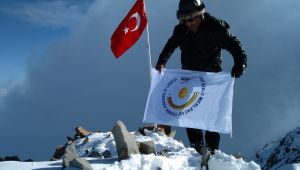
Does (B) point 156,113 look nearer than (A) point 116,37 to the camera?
Yes

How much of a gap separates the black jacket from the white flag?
194mm

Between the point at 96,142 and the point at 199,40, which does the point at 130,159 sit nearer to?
the point at 199,40

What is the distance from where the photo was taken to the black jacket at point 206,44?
28.6 ft

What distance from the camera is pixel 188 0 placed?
8.50 meters

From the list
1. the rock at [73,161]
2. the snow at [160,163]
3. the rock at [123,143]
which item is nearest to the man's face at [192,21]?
the rock at [123,143]

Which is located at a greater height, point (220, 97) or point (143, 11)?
point (143, 11)

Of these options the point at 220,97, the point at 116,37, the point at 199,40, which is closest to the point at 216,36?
the point at 199,40

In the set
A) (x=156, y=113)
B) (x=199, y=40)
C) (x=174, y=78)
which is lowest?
(x=156, y=113)

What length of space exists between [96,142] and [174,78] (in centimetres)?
332

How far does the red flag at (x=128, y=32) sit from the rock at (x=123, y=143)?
516 cm

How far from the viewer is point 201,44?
29.1ft

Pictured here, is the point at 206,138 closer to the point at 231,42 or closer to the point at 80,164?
the point at 231,42

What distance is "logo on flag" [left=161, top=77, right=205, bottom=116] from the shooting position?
898cm

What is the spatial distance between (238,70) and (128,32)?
18.0 ft
